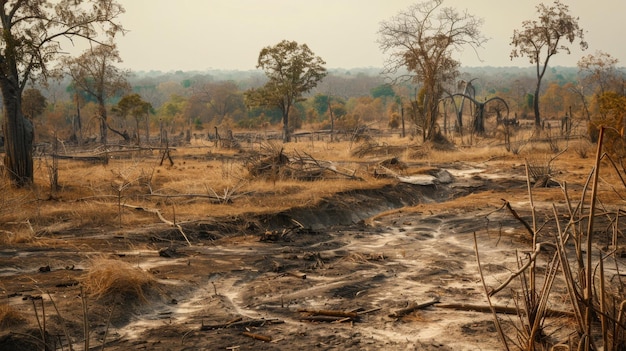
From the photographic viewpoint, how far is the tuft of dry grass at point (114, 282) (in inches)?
267

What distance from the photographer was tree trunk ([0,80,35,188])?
14312 mm

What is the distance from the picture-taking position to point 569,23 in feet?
100.0

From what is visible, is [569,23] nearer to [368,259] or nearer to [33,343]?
[368,259]

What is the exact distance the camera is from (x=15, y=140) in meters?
14.4

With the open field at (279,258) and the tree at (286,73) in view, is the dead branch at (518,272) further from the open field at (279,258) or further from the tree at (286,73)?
the tree at (286,73)

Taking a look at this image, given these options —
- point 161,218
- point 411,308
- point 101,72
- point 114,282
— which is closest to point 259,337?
point 411,308

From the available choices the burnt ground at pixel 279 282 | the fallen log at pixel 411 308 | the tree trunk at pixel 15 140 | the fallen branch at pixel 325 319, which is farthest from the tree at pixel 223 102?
the fallen branch at pixel 325 319

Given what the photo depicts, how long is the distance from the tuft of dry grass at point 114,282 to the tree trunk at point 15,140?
8.25m

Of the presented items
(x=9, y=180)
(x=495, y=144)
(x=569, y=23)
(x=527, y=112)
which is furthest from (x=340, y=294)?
(x=527, y=112)

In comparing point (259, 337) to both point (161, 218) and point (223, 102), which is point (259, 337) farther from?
point (223, 102)

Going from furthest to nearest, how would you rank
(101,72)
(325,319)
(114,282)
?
1. (101,72)
2. (114,282)
3. (325,319)

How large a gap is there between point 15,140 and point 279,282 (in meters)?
9.24

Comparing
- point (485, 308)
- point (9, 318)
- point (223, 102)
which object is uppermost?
point (223, 102)

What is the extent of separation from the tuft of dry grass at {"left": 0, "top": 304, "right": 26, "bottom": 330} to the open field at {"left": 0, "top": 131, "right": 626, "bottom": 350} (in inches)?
0.6
